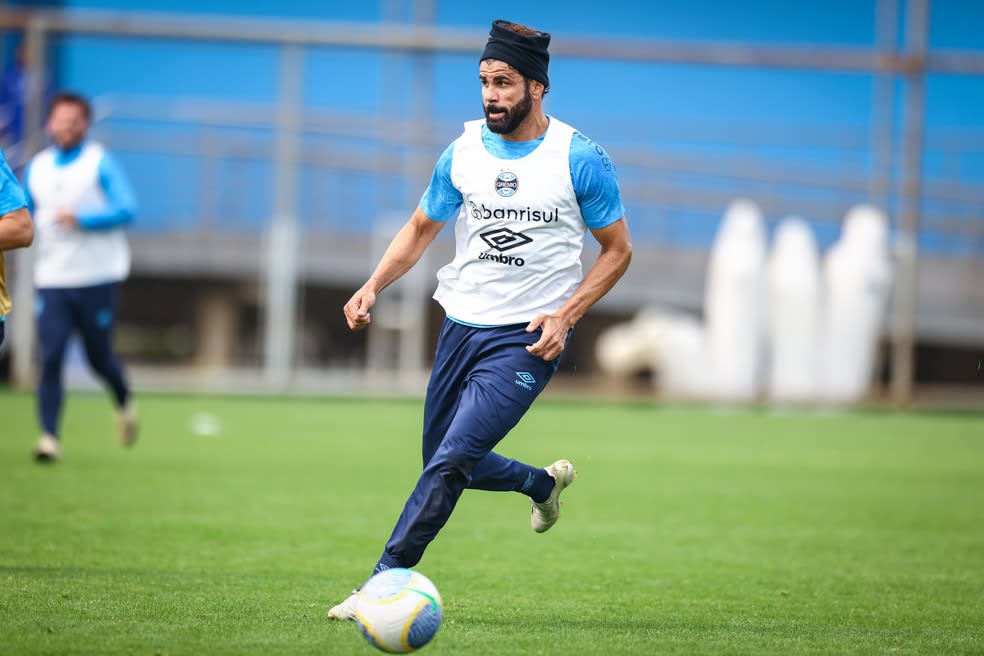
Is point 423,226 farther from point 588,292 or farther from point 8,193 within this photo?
point 8,193

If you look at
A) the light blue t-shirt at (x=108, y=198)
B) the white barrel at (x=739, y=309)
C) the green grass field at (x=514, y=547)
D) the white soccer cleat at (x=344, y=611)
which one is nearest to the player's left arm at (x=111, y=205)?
the light blue t-shirt at (x=108, y=198)

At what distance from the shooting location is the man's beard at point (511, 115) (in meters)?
5.54

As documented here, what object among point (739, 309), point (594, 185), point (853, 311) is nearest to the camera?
point (594, 185)

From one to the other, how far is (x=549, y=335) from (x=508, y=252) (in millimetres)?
393

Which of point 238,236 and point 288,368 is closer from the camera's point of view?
point 288,368

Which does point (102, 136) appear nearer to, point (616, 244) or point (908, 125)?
point (908, 125)

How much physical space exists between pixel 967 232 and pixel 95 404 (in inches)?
521

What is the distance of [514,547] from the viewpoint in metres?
7.51

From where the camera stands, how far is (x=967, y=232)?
22484 mm

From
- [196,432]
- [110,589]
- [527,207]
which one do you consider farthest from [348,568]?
[196,432]

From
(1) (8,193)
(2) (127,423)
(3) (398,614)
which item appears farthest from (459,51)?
(3) (398,614)

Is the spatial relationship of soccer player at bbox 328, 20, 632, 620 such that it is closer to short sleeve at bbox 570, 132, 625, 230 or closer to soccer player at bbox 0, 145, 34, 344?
short sleeve at bbox 570, 132, 625, 230

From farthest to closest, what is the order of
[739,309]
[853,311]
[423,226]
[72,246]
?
[739,309]
[853,311]
[72,246]
[423,226]

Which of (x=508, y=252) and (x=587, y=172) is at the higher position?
(x=587, y=172)
